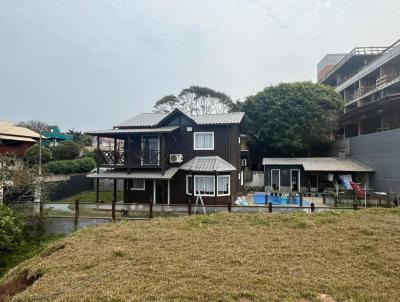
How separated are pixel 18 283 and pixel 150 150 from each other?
12.1m

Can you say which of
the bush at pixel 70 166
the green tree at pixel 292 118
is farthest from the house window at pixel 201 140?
the bush at pixel 70 166

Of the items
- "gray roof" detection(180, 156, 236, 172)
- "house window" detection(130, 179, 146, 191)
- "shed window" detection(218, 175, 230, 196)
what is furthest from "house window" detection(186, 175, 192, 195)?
"house window" detection(130, 179, 146, 191)

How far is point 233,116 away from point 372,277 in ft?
48.1

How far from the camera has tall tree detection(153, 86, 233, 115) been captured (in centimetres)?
4416

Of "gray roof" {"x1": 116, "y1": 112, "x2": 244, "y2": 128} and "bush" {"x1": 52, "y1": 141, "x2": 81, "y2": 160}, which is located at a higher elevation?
"gray roof" {"x1": 116, "y1": 112, "x2": 244, "y2": 128}

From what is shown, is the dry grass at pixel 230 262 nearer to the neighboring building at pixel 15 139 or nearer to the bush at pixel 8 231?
the bush at pixel 8 231

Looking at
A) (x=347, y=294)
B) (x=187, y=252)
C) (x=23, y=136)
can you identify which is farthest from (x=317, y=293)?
A: (x=23, y=136)

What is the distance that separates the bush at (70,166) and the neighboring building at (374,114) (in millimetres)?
26093

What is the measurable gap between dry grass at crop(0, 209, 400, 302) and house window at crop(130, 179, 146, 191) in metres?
8.20

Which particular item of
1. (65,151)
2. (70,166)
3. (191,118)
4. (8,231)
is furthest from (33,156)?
(191,118)

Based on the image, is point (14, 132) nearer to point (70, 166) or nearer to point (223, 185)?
point (70, 166)

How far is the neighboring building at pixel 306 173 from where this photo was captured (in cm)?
2348

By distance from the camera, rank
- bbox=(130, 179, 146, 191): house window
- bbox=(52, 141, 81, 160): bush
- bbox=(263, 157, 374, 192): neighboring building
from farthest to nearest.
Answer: bbox=(52, 141, 81, 160): bush
bbox=(263, 157, 374, 192): neighboring building
bbox=(130, 179, 146, 191): house window

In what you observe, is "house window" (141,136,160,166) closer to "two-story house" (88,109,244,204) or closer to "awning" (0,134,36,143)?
"two-story house" (88,109,244,204)
